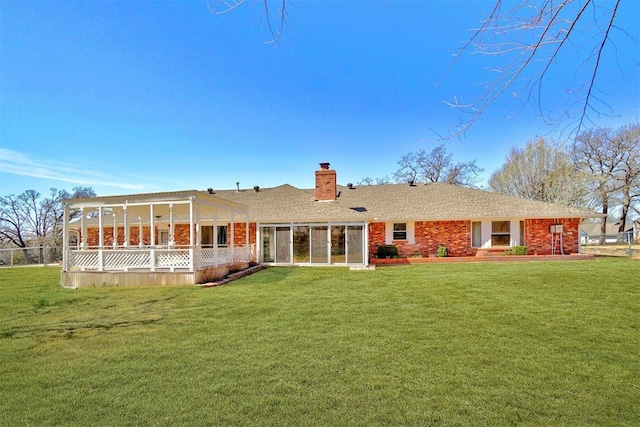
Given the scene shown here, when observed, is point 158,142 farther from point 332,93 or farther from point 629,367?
point 629,367

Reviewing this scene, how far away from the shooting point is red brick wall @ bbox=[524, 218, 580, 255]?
61.8ft

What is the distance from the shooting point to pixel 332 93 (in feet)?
41.2

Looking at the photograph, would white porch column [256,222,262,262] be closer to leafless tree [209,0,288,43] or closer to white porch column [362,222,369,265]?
white porch column [362,222,369,265]

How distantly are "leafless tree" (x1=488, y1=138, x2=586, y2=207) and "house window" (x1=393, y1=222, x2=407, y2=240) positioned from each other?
2076cm

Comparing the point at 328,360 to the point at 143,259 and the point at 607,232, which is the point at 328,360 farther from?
the point at 607,232

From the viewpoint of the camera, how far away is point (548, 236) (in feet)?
61.9

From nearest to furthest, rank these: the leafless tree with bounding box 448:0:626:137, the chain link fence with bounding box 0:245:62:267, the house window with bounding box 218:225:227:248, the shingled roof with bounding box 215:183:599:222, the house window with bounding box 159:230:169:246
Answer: the leafless tree with bounding box 448:0:626:137, the shingled roof with bounding box 215:183:599:222, the house window with bounding box 218:225:227:248, the house window with bounding box 159:230:169:246, the chain link fence with bounding box 0:245:62:267

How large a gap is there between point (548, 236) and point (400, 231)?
793 centimetres

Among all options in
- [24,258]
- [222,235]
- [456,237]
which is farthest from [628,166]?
[24,258]

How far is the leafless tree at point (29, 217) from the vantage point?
130ft

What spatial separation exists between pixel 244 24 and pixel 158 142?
1728 cm

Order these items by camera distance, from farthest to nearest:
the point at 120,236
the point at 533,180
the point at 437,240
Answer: the point at 533,180
the point at 120,236
the point at 437,240

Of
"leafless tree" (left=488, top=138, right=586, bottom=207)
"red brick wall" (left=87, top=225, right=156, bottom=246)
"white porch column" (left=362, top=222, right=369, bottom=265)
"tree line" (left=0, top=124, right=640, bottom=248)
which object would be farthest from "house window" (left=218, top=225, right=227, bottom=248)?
"leafless tree" (left=488, top=138, right=586, bottom=207)

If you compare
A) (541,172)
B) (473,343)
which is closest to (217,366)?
(473,343)
